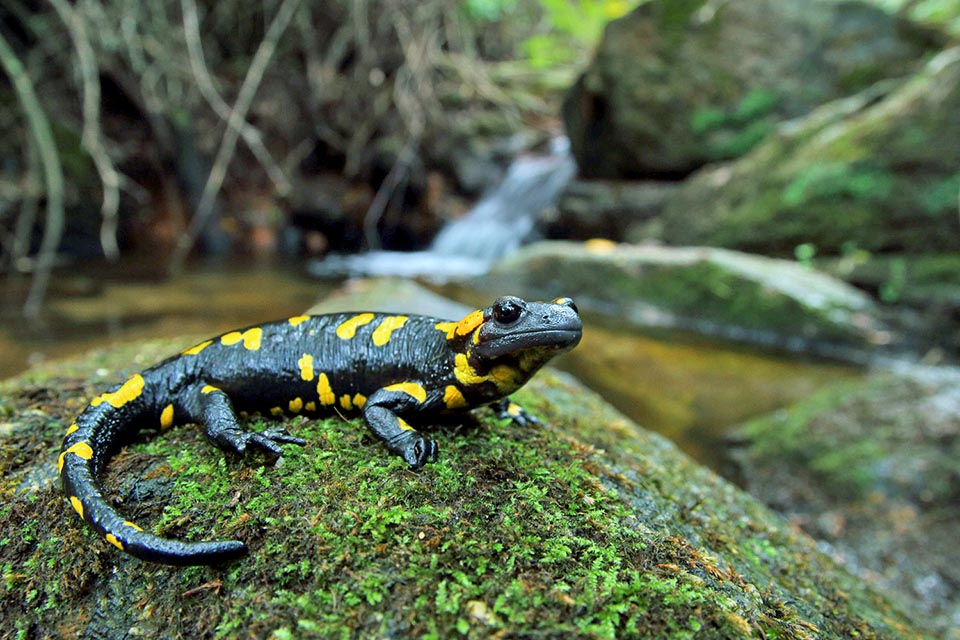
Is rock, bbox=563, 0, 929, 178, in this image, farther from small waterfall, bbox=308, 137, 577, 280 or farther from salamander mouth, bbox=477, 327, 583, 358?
salamander mouth, bbox=477, 327, 583, 358

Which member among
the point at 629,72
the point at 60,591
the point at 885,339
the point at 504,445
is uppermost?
the point at 629,72

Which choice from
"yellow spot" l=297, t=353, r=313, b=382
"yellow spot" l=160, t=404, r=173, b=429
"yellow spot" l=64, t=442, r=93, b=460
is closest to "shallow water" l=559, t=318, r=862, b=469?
"yellow spot" l=297, t=353, r=313, b=382

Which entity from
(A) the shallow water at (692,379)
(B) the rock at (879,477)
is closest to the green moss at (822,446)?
(B) the rock at (879,477)

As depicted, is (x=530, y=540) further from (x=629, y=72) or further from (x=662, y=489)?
(x=629, y=72)

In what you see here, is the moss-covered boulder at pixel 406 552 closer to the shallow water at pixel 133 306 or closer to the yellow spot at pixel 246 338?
the yellow spot at pixel 246 338

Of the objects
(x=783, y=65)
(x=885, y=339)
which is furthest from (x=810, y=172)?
(x=783, y=65)

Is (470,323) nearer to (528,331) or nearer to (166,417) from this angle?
(528,331)

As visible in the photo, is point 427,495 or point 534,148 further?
point 534,148
